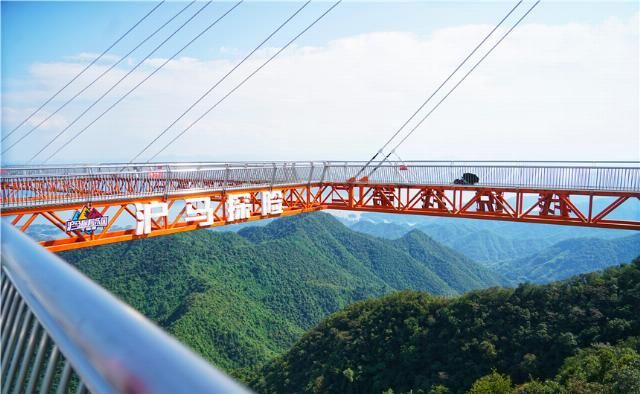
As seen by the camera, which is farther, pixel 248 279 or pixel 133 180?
pixel 248 279

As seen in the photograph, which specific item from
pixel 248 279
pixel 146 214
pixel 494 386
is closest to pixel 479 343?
pixel 494 386

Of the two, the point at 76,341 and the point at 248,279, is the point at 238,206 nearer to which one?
the point at 76,341

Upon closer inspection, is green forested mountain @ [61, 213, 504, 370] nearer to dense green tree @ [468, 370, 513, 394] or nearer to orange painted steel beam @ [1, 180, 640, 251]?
dense green tree @ [468, 370, 513, 394]

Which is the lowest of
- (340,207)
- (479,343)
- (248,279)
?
(248,279)

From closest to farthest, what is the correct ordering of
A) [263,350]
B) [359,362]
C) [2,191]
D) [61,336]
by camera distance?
[61,336], [2,191], [359,362], [263,350]

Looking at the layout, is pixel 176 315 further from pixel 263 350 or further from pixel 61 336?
pixel 61 336

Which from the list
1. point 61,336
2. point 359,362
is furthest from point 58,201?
point 359,362

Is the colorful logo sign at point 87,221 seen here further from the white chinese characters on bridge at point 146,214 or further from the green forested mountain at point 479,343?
the green forested mountain at point 479,343
